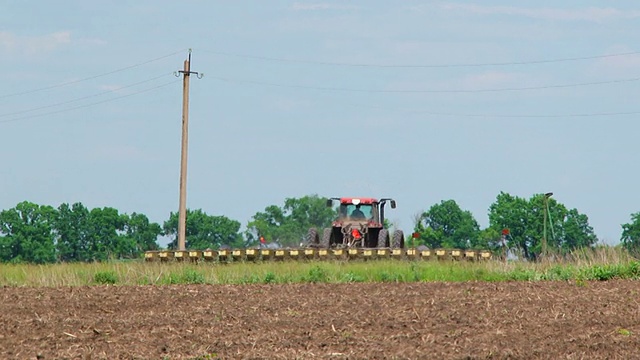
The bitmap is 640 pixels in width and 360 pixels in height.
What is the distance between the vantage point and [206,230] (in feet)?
294

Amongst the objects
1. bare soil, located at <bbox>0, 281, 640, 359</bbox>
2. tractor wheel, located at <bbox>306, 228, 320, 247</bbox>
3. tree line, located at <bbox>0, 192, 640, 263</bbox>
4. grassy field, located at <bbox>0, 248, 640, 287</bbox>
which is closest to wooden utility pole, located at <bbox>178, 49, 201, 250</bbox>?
tractor wheel, located at <bbox>306, 228, 320, 247</bbox>

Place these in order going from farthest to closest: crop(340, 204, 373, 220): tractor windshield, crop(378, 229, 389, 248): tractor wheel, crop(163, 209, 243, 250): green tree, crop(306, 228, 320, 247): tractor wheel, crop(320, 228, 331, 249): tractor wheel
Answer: crop(163, 209, 243, 250): green tree, crop(306, 228, 320, 247): tractor wheel, crop(340, 204, 373, 220): tractor windshield, crop(320, 228, 331, 249): tractor wheel, crop(378, 229, 389, 248): tractor wheel

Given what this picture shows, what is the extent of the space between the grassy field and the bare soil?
2.79 meters

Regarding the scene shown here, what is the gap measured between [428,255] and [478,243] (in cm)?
5714

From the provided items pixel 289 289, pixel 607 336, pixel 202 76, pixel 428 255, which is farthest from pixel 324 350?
pixel 202 76

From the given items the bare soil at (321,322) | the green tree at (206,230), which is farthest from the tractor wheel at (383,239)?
the green tree at (206,230)

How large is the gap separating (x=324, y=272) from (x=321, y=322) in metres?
9.25

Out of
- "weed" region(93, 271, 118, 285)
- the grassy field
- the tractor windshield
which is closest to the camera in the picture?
"weed" region(93, 271, 118, 285)

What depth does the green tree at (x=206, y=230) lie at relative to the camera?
88.0 m

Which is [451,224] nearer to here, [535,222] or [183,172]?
[535,222]

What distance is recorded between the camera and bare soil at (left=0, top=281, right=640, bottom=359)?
13109 mm

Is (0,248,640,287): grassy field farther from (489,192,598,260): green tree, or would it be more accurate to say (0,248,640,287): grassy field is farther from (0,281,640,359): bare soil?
(489,192,598,260): green tree

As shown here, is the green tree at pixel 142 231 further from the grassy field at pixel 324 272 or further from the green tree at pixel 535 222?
the grassy field at pixel 324 272

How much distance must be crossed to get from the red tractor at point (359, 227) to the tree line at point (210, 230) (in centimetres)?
3485
